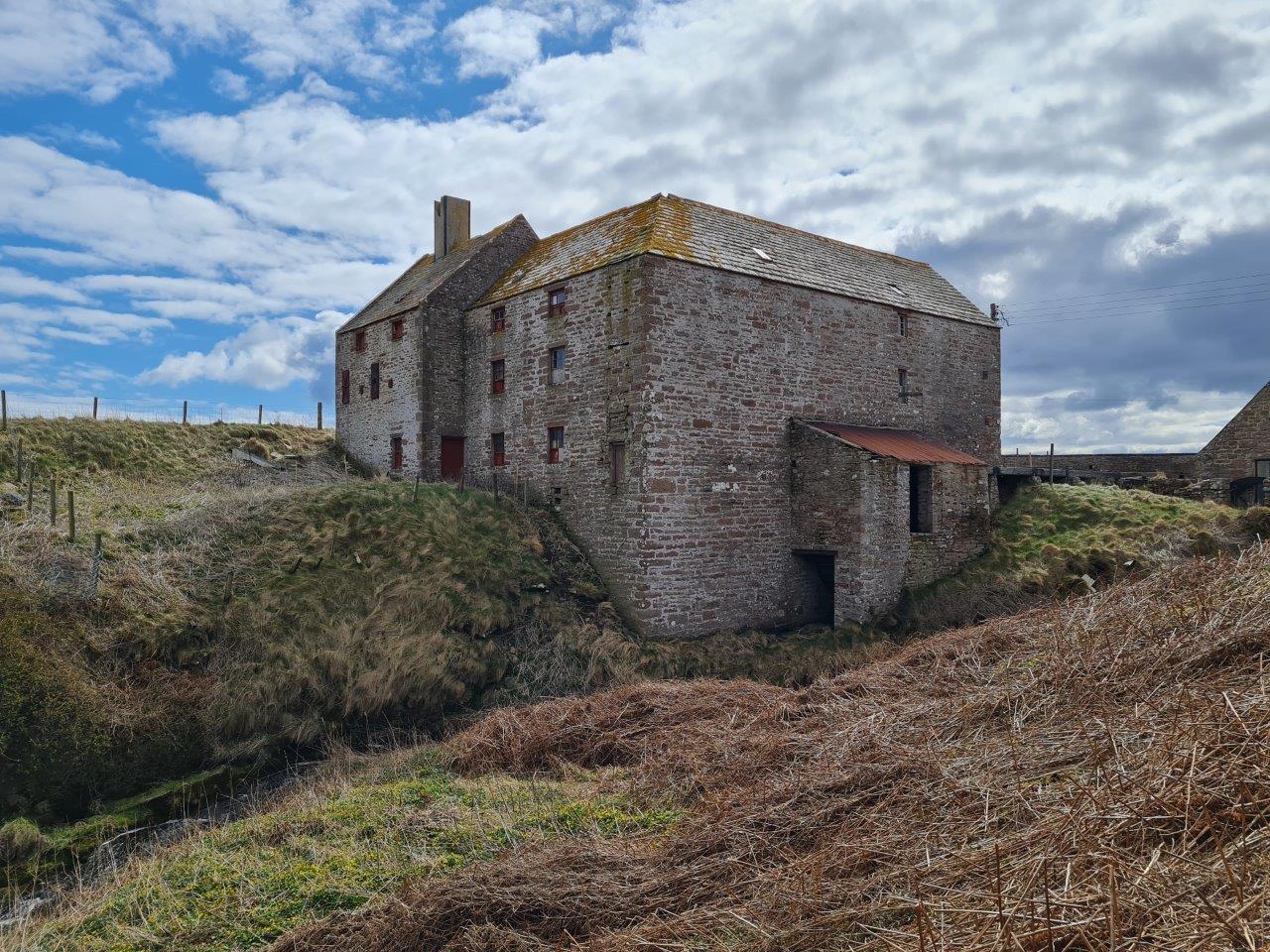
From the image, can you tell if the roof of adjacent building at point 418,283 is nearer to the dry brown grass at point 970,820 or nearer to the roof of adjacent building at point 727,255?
the roof of adjacent building at point 727,255

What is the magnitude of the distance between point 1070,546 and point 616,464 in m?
11.6

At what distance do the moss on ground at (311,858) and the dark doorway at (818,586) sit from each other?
37.1ft

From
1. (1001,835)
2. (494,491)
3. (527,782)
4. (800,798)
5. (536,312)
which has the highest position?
(536,312)

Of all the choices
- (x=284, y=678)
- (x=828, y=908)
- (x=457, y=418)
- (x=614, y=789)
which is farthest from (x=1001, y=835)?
(x=457, y=418)

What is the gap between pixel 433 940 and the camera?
573 centimetres

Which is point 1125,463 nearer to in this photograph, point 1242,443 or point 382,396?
point 1242,443

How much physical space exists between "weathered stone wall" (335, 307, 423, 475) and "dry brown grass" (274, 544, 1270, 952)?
16.3 m

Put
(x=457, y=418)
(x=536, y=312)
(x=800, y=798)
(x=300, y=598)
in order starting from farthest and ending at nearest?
(x=457, y=418) → (x=536, y=312) → (x=300, y=598) → (x=800, y=798)

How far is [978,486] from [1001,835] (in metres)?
17.3

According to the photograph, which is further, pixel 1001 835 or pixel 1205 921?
pixel 1001 835

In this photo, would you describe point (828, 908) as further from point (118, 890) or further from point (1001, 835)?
point (118, 890)

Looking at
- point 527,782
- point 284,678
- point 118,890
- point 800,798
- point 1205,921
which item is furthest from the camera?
point 284,678

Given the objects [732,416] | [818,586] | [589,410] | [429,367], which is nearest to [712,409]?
[732,416]

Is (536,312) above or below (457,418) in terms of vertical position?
above
